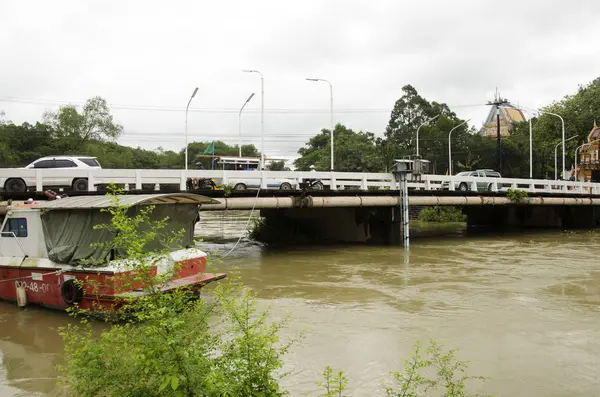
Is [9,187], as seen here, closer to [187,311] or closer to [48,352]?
[48,352]

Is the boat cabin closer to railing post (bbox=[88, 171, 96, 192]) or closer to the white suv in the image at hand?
railing post (bbox=[88, 171, 96, 192])

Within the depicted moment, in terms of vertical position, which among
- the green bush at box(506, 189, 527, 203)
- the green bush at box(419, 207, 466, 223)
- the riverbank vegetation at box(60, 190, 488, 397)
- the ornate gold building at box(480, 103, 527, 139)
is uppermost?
the ornate gold building at box(480, 103, 527, 139)

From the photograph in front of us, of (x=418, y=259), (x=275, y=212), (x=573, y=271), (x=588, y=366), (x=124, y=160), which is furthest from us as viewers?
(x=124, y=160)

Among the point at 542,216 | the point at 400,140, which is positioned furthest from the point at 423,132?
the point at 542,216

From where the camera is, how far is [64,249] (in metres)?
10.5

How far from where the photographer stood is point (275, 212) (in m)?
28.6

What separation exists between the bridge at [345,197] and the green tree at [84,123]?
30.8 meters

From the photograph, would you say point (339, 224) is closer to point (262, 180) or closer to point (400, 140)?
point (262, 180)

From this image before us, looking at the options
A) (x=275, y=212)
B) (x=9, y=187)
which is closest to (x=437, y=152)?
(x=275, y=212)

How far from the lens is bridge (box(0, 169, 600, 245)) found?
1697 centimetres

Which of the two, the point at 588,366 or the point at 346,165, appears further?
the point at 346,165

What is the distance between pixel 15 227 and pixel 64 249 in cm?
191

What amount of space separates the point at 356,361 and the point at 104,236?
5.95 metres

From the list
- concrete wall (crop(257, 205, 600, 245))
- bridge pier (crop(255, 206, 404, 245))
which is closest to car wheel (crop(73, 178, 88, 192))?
bridge pier (crop(255, 206, 404, 245))
